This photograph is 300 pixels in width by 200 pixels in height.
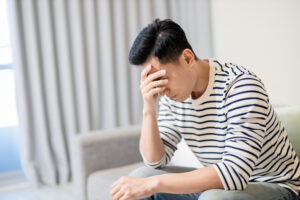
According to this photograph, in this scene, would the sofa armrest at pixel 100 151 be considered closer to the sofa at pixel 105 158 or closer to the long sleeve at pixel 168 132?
the sofa at pixel 105 158

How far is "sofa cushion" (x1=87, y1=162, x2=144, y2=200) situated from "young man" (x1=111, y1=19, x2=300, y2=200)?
1.37ft

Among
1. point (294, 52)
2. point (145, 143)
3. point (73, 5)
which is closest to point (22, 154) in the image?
point (73, 5)

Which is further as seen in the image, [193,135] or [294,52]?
[294,52]

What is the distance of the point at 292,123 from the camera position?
1410mm

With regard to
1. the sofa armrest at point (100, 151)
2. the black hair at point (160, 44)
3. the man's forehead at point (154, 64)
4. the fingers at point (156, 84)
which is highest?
the black hair at point (160, 44)

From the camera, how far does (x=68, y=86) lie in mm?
2572

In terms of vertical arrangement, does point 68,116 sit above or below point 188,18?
below

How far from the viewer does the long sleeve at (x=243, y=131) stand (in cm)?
98

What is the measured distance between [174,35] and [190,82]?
0.16 m

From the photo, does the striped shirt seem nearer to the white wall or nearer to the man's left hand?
the man's left hand

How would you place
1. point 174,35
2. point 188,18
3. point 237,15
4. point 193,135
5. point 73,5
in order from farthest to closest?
point 188,18 < point 73,5 < point 237,15 < point 193,135 < point 174,35

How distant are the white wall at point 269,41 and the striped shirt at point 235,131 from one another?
0.77 meters

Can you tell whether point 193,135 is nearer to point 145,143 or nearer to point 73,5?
point 145,143

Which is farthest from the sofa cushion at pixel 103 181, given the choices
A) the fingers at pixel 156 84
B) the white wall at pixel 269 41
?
the white wall at pixel 269 41
